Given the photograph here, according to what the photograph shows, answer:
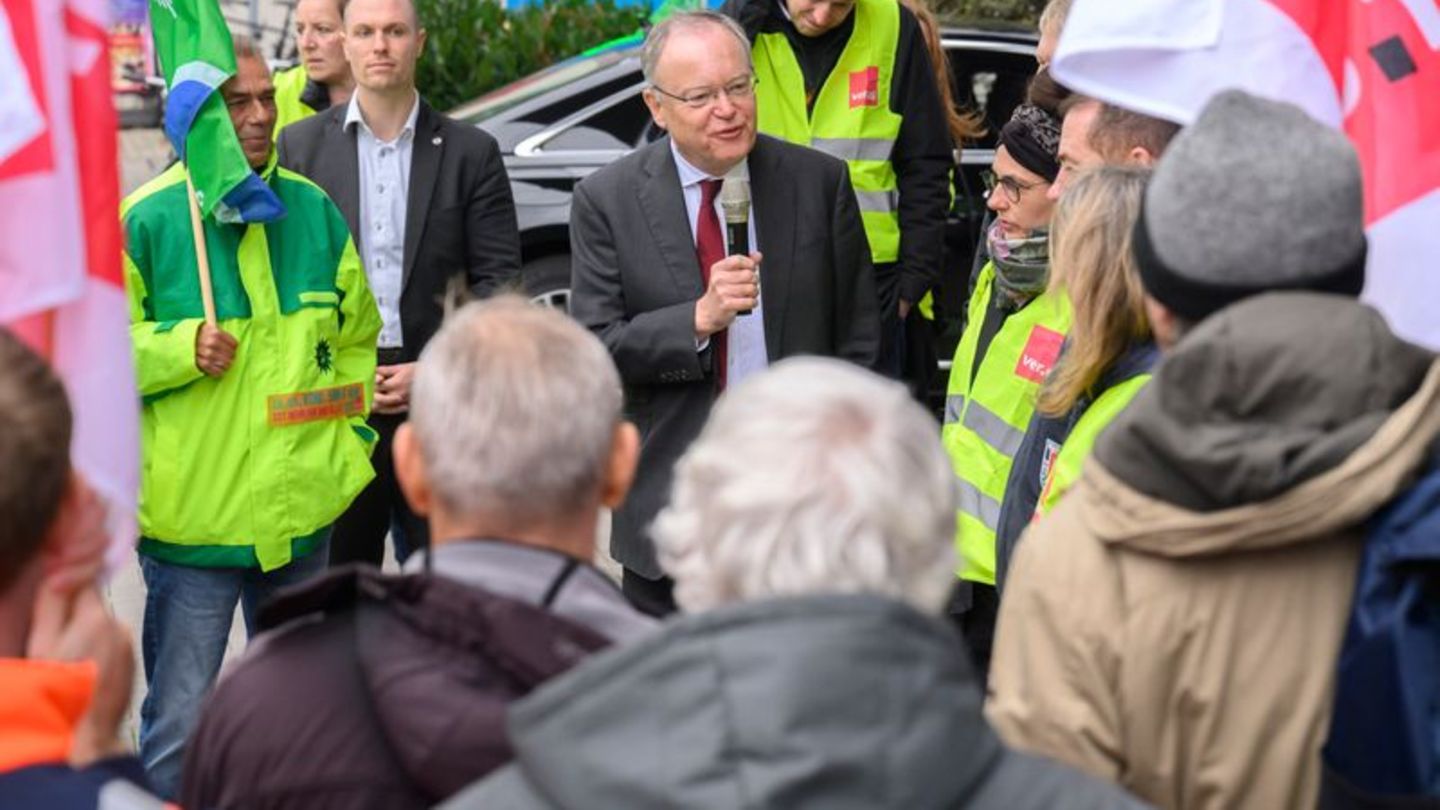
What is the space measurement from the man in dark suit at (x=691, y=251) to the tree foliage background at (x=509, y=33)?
636cm

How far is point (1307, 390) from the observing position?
2.53 metres

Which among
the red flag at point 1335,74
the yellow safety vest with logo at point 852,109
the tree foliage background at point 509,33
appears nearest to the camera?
the red flag at point 1335,74

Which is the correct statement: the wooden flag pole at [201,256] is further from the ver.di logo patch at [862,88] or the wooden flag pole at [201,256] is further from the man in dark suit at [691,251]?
the ver.di logo patch at [862,88]

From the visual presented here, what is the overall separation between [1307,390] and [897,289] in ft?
13.8

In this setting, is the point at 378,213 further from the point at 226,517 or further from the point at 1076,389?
the point at 1076,389

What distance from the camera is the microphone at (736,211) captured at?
484 cm

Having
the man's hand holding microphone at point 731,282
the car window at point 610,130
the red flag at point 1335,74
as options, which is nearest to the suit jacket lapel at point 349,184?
the man's hand holding microphone at point 731,282

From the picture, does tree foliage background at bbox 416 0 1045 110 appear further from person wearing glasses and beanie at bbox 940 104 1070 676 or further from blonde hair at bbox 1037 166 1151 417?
blonde hair at bbox 1037 166 1151 417

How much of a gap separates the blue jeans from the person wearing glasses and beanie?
64.7 inches

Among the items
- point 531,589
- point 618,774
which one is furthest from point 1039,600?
point 618,774

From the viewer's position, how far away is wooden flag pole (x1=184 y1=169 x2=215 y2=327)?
5.02m

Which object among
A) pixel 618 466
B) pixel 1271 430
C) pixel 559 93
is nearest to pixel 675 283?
pixel 618 466

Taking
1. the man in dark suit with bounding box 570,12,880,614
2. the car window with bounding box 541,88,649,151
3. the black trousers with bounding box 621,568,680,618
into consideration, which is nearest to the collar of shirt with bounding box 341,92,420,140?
the man in dark suit with bounding box 570,12,880,614

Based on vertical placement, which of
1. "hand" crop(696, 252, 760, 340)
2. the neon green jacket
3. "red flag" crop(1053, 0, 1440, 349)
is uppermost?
"red flag" crop(1053, 0, 1440, 349)
